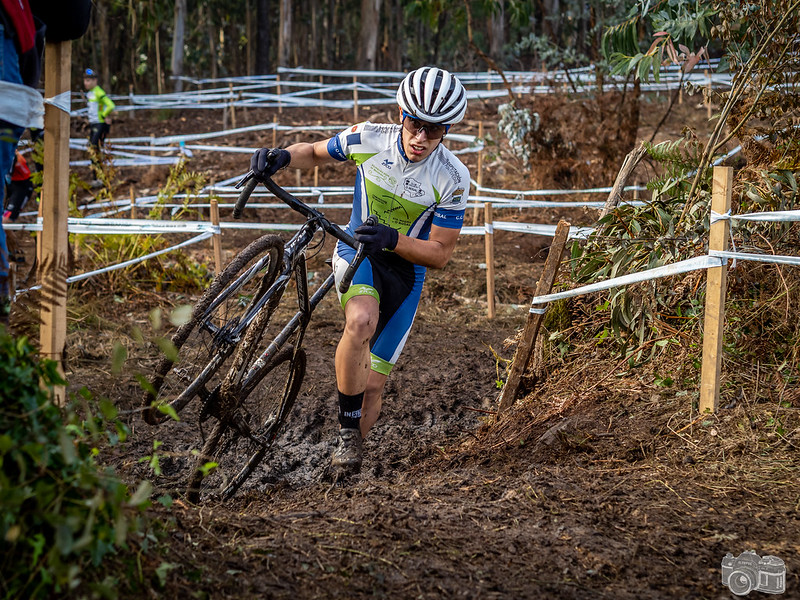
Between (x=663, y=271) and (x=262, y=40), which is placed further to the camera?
(x=262, y=40)

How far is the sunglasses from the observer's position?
4477mm

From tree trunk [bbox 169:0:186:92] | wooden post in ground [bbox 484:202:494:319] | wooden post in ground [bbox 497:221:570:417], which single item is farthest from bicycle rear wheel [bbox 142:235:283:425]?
tree trunk [bbox 169:0:186:92]

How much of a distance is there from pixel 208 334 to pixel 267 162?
986mm

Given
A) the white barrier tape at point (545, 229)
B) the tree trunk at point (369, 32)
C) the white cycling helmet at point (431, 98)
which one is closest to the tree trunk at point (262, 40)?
the tree trunk at point (369, 32)

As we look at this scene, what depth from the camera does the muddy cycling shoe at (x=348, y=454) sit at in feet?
14.8

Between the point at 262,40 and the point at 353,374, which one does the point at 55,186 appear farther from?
the point at 262,40

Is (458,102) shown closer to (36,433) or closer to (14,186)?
(36,433)

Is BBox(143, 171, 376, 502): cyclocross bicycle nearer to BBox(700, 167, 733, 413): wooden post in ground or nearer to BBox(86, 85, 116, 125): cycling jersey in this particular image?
BBox(700, 167, 733, 413): wooden post in ground

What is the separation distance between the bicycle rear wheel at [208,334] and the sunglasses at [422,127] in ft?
3.53

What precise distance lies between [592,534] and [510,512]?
428 millimetres

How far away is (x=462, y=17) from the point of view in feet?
86.5

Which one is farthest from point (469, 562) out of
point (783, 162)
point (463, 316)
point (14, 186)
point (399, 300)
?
point (14, 186)

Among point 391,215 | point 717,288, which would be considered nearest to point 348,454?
point 391,215

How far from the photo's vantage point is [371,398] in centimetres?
508
